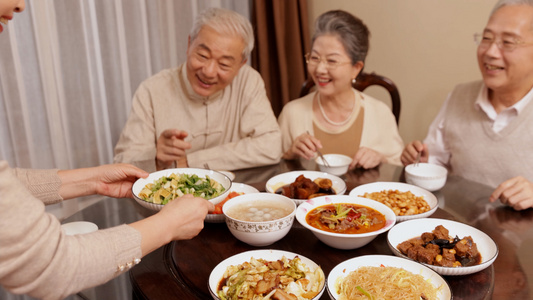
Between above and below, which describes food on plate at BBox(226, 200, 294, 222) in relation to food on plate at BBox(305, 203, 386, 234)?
above

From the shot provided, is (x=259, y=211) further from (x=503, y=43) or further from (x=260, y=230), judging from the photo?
(x=503, y=43)

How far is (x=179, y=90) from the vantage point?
2594 mm

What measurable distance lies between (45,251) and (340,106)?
2.16 m

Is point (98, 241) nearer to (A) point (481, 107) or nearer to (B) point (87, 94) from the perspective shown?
(A) point (481, 107)

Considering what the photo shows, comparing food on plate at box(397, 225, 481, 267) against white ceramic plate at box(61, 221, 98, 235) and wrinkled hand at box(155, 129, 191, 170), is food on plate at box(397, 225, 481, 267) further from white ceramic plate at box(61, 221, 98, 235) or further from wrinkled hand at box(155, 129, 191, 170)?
wrinkled hand at box(155, 129, 191, 170)

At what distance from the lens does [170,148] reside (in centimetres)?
218

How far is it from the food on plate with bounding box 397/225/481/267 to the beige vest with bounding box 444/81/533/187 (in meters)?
1.06

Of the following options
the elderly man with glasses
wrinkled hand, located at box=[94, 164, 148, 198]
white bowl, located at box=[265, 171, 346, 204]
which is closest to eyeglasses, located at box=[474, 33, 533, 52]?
the elderly man with glasses

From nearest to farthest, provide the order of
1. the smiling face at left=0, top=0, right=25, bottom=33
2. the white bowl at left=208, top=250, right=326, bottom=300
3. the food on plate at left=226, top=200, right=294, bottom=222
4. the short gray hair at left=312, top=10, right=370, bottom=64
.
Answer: the smiling face at left=0, top=0, right=25, bottom=33, the white bowl at left=208, top=250, right=326, bottom=300, the food on plate at left=226, top=200, right=294, bottom=222, the short gray hair at left=312, top=10, right=370, bottom=64

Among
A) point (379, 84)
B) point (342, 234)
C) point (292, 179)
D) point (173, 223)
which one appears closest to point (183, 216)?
point (173, 223)

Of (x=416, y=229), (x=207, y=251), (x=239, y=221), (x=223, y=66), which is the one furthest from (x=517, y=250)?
(x=223, y=66)

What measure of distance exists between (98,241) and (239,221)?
441mm

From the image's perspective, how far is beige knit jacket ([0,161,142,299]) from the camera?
0.88 meters

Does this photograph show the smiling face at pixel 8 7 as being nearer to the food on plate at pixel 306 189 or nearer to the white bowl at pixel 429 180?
the food on plate at pixel 306 189
